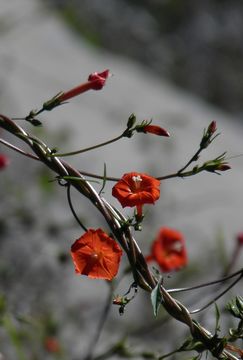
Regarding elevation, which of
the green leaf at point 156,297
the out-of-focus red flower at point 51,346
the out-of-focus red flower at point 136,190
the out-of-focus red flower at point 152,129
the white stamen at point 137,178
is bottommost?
the out-of-focus red flower at point 51,346

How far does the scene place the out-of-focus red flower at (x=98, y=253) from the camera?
128 centimetres

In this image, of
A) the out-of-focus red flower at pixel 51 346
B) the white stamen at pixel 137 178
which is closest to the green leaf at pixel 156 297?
the white stamen at pixel 137 178

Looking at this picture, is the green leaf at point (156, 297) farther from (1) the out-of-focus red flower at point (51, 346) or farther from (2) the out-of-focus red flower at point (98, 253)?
(1) the out-of-focus red flower at point (51, 346)

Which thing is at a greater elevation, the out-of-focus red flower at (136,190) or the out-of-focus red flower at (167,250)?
the out-of-focus red flower at (136,190)

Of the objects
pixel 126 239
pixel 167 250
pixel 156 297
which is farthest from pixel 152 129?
pixel 167 250

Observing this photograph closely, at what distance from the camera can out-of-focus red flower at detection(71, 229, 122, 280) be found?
128 centimetres

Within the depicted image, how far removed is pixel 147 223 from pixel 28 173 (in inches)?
26.2

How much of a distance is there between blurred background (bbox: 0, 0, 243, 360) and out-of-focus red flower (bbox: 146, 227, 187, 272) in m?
0.14

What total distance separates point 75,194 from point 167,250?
1.71 metres

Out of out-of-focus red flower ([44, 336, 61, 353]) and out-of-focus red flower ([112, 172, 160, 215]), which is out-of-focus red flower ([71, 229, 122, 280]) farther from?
out-of-focus red flower ([44, 336, 61, 353])

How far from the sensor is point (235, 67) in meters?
10.1

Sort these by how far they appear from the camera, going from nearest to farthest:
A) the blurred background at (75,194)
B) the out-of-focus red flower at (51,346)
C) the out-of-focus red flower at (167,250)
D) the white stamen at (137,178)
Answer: the white stamen at (137,178) < the out-of-focus red flower at (167,250) < the out-of-focus red flower at (51,346) < the blurred background at (75,194)

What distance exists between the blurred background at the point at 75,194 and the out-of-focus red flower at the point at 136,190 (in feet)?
2.95

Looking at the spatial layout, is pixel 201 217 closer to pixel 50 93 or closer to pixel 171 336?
pixel 171 336
